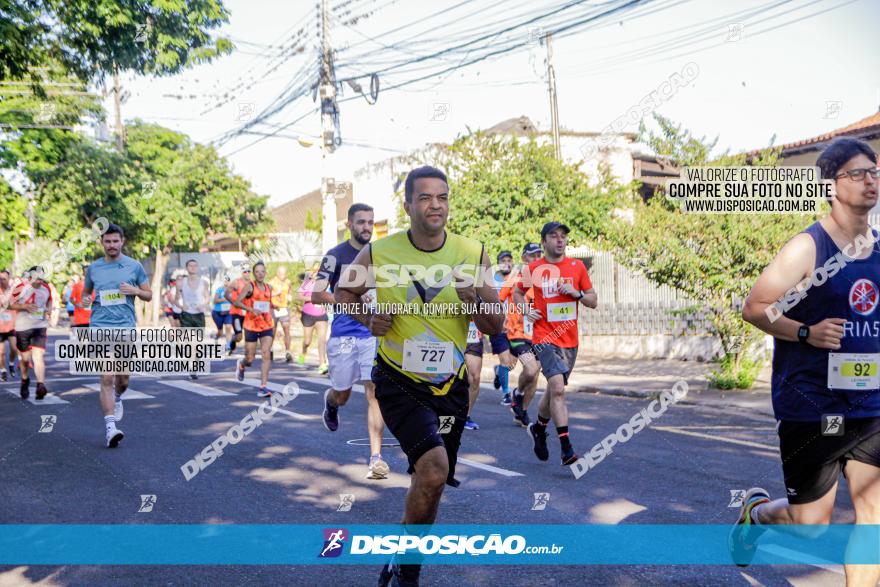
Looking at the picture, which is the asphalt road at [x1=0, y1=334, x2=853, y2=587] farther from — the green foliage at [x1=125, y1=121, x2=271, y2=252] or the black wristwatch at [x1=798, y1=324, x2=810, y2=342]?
the green foliage at [x1=125, y1=121, x2=271, y2=252]

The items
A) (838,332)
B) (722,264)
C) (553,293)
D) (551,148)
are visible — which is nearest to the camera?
(838,332)

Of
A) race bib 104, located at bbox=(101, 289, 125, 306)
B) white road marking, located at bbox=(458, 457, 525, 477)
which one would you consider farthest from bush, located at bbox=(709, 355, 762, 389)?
race bib 104, located at bbox=(101, 289, 125, 306)

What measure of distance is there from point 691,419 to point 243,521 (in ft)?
22.6

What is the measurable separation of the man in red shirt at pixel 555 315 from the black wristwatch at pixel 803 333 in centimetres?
419

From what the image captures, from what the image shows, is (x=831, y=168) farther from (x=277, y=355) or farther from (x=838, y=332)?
(x=277, y=355)

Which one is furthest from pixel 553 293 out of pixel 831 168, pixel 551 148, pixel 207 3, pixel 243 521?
pixel 551 148

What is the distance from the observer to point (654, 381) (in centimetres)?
1540

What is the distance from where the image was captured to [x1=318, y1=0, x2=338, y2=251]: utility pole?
21.0 metres

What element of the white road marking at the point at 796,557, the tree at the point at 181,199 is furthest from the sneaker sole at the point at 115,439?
the tree at the point at 181,199

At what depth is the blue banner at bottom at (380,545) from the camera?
5211 millimetres

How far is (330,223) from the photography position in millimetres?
21000

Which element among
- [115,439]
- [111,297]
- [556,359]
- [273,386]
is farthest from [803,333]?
[273,386]

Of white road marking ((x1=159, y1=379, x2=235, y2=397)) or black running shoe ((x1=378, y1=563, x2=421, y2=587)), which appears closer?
black running shoe ((x1=378, y1=563, x2=421, y2=587))

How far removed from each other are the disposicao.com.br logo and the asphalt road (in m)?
0.29
